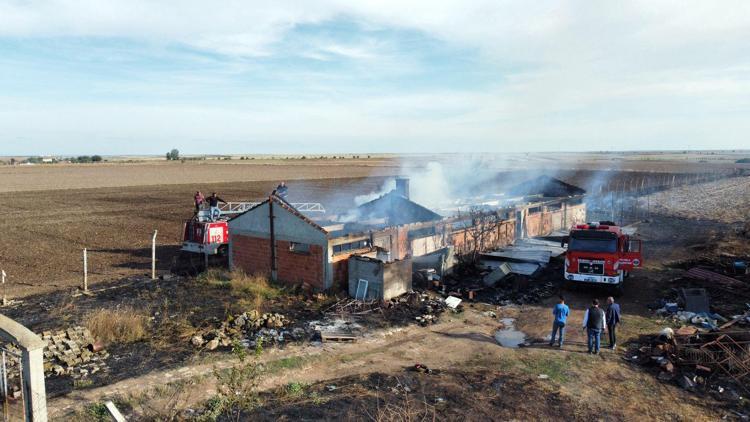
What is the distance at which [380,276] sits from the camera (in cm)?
1619

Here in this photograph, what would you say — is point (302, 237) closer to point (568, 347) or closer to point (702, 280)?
point (568, 347)

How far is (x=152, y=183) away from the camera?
76.1m

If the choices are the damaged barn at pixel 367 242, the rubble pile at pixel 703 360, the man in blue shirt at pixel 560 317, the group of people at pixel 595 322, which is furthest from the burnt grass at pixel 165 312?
the rubble pile at pixel 703 360

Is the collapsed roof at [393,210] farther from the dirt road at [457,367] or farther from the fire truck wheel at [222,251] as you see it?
the dirt road at [457,367]

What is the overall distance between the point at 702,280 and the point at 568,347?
9.41 meters

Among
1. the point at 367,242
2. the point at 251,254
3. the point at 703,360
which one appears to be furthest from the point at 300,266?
the point at 703,360

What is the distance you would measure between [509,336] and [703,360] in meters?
4.56

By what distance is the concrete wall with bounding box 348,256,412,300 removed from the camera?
16.2m

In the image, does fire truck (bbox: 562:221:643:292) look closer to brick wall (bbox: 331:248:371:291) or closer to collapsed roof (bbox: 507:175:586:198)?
brick wall (bbox: 331:248:371:291)

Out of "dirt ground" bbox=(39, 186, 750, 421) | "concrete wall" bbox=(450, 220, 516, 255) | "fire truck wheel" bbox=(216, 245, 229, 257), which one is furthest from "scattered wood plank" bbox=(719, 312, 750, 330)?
"fire truck wheel" bbox=(216, 245, 229, 257)

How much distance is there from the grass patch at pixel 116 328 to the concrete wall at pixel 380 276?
21.3ft

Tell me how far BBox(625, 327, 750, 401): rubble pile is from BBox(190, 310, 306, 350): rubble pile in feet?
28.4

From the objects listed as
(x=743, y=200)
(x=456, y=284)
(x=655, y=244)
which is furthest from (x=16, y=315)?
(x=743, y=200)

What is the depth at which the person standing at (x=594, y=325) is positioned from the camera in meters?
12.1
